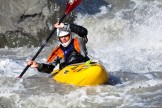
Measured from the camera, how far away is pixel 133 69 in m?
8.17

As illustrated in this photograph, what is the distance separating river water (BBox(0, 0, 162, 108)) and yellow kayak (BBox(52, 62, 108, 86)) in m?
0.10

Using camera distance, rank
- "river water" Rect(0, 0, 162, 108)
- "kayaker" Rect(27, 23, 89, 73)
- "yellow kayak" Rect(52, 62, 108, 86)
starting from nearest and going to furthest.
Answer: "river water" Rect(0, 0, 162, 108), "yellow kayak" Rect(52, 62, 108, 86), "kayaker" Rect(27, 23, 89, 73)

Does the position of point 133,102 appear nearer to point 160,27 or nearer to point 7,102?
point 7,102

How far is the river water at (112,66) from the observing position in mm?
6066

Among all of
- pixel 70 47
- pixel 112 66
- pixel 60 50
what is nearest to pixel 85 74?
pixel 70 47

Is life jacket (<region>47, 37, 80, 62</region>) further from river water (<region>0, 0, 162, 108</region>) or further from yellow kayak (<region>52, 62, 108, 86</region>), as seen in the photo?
river water (<region>0, 0, 162, 108</region>)

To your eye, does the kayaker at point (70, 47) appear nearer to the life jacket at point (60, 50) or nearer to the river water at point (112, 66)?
the life jacket at point (60, 50)

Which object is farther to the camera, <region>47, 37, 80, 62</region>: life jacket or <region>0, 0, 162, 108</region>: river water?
<region>47, 37, 80, 62</region>: life jacket

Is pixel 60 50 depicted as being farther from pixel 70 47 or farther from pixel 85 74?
pixel 85 74

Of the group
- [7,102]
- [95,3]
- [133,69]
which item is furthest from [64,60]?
[95,3]

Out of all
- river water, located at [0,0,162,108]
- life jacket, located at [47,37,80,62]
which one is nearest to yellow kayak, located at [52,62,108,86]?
river water, located at [0,0,162,108]

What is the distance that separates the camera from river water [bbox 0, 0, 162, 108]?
6.07 metres

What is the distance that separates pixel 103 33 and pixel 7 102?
18.3 feet

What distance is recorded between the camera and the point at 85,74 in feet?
21.1
